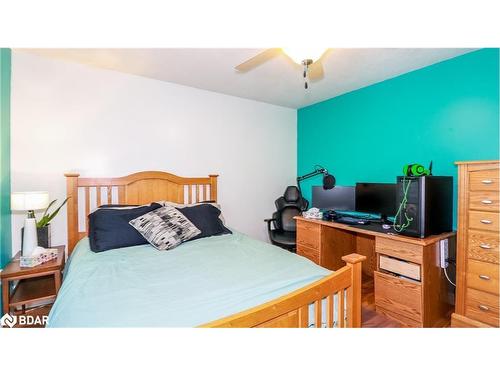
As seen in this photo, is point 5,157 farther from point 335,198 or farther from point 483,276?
point 483,276

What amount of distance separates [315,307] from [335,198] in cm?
221

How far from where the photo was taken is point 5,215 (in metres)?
1.95

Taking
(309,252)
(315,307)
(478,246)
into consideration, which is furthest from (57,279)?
(478,246)

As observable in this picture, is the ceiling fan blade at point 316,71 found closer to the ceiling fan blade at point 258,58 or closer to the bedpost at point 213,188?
the ceiling fan blade at point 258,58

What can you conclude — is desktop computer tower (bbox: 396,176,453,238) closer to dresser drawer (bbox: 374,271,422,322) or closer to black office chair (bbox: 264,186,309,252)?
dresser drawer (bbox: 374,271,422,322)

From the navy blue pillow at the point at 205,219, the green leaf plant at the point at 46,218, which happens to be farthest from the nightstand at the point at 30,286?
the navy blue pillow at the point at 205,219

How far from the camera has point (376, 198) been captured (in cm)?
258

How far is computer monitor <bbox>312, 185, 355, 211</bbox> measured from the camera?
2.91m

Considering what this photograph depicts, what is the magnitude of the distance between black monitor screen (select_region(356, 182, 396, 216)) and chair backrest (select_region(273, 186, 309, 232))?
0.86 m

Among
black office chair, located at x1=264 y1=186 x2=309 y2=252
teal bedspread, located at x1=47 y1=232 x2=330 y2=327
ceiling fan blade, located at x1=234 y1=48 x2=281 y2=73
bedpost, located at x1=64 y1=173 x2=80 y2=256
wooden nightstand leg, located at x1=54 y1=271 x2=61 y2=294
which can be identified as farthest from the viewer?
black office chair, located at x1=264 y1=186 x2=309 y2=252

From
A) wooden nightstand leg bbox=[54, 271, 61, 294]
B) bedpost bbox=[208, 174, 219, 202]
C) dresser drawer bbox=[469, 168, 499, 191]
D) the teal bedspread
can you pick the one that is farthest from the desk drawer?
wooden nightstand leg bbox=[54, 271, 61, 294]
